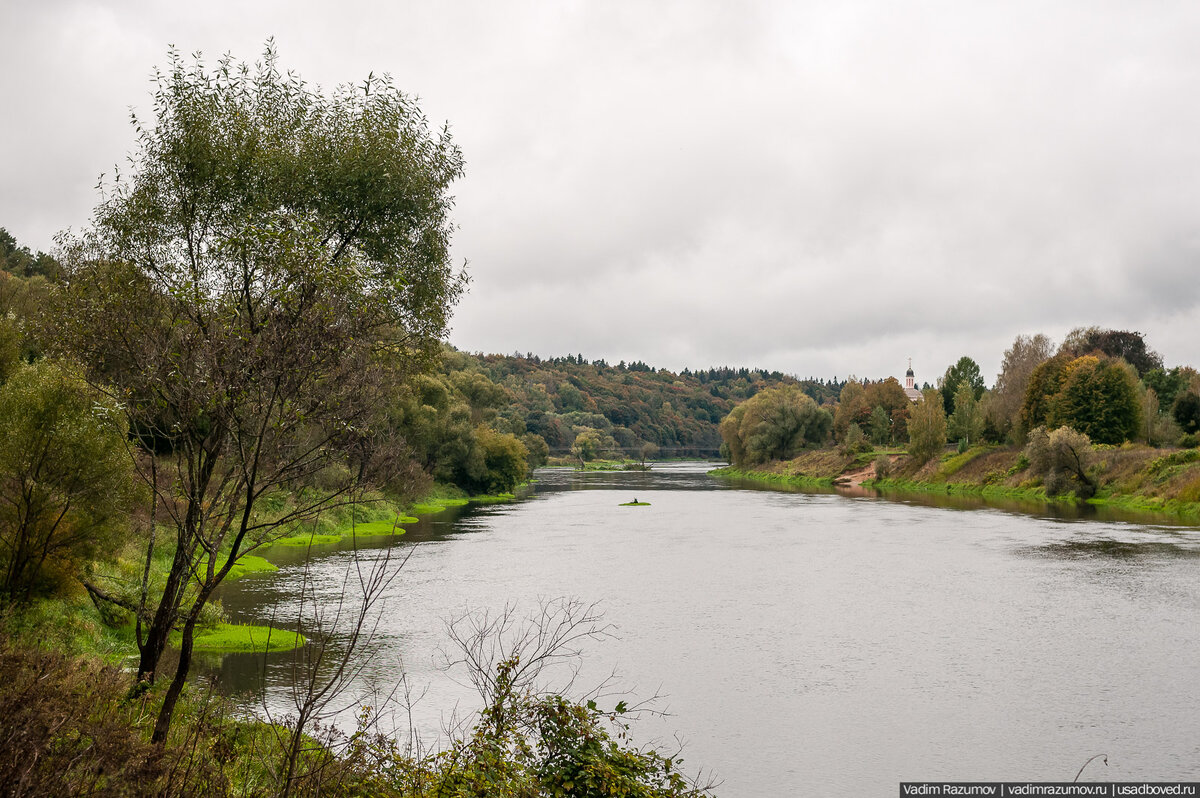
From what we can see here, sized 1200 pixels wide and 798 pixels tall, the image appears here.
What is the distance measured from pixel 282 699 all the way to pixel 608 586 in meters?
15.6

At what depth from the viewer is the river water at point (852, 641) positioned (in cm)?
1495

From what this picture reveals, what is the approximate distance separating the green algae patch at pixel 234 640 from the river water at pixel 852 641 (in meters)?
0.62

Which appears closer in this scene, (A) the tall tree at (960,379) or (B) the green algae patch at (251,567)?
(B) the green algae patch at (251,567)

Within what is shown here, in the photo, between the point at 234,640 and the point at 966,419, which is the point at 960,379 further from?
the point at 234,640

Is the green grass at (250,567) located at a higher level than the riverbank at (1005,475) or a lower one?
lower

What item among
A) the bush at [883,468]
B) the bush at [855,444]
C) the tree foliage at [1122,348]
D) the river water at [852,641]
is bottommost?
the river water at [852,641]

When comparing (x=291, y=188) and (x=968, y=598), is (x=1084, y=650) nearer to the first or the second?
(x=968, y=598)

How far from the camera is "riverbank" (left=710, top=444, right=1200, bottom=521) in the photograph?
57.3 meters

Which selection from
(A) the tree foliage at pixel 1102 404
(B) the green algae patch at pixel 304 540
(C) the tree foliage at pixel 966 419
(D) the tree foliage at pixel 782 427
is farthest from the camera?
(D) the tree foliage at pixel 782 427

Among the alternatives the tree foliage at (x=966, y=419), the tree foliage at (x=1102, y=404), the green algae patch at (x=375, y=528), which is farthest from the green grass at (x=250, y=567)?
the tree foliage at (x=966, y=419)

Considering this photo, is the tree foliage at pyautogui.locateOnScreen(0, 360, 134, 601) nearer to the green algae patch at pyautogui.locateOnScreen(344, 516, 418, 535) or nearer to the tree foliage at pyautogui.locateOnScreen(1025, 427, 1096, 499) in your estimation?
the green algae patch at pyautogui.locateOnScreen(344, 516, 418, 535)

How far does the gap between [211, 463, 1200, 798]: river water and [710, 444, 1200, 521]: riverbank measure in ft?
36.6

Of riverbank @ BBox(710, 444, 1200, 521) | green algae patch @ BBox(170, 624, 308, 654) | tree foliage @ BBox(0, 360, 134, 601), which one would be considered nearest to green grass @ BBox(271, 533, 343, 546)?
green algae patch @ BBox(170, 624, 308, 654)

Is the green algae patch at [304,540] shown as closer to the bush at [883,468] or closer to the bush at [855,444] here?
the bush at [883,468]
